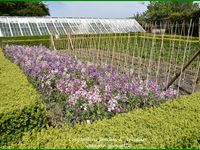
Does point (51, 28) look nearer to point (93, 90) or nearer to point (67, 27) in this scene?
point (67, 27)

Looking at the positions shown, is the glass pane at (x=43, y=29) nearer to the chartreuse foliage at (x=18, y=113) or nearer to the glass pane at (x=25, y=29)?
the glass pane at (x=25, y=29)

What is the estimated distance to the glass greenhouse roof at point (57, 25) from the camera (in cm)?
1831

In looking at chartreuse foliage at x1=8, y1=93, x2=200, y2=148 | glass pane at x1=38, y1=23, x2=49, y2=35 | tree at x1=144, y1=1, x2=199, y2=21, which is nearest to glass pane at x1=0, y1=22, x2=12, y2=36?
glass pane at x1=38, y1=23, x2=49, y2=35

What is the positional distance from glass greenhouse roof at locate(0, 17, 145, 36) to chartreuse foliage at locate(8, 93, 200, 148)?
16067mm

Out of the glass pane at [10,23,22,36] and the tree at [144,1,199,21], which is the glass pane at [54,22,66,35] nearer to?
the glass pane at [10,23,22,36]

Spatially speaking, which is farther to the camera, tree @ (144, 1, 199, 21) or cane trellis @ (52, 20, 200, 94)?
tree @ (144, 1, 199, 21)

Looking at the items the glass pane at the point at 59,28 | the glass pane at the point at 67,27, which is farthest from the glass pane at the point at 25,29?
the glass pane at the point at 67,27

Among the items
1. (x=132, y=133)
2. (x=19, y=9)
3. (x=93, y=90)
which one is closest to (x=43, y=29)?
(x=93, y=90)

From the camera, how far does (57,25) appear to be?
2027 cm

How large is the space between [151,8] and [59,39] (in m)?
26.4

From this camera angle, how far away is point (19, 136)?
3.59m

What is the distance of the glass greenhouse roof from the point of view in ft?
60.1

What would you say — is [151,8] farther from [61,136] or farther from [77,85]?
[61,136]

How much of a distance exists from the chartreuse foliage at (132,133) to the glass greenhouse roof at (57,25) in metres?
16.1
